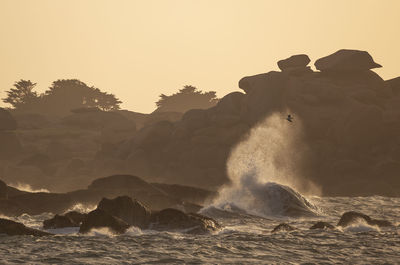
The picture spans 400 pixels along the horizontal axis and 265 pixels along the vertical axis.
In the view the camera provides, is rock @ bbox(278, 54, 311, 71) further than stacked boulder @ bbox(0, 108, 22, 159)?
Yes

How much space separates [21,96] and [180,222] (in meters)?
112

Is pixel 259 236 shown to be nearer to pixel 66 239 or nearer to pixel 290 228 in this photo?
pixel 290 228

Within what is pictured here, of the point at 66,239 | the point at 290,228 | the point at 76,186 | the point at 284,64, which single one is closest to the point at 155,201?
the point at 290,228

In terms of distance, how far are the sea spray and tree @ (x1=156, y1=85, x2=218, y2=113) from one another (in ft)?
222

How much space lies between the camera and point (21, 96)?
132 metres

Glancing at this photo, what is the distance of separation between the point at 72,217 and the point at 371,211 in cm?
2050

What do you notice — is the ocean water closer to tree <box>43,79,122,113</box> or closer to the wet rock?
the wet rock

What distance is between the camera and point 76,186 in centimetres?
6619

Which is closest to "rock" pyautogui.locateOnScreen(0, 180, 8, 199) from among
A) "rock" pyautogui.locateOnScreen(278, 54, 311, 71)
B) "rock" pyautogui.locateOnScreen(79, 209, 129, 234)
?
"rock" pyautogui.locateOnScreen(79, 209, 129, 234)

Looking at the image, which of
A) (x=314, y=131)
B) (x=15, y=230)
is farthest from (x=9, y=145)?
(x=15, y=230)

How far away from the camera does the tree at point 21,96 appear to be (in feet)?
431

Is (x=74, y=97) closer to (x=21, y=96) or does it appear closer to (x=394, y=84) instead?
(x=21, y=96)

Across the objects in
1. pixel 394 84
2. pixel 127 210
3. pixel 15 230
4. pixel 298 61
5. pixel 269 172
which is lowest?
pixel 15 230

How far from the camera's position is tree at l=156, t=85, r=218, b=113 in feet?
463
